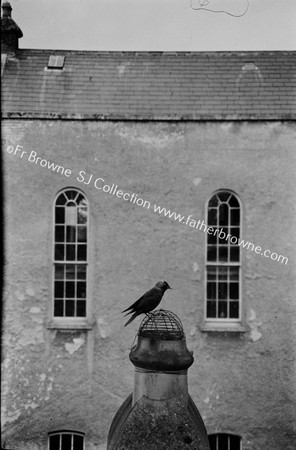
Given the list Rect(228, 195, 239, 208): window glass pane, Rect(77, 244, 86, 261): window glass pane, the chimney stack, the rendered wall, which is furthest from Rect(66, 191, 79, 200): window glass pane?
the chimney stack

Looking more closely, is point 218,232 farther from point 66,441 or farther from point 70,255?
point 66,441

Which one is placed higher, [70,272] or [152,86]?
[152,86]

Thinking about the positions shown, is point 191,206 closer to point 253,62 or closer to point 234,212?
point 234,212

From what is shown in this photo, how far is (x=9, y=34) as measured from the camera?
10.7 m

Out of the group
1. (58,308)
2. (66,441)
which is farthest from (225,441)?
(58,308)

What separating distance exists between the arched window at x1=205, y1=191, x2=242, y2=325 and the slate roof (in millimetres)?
1750

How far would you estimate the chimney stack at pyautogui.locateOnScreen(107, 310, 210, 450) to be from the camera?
4098 mm

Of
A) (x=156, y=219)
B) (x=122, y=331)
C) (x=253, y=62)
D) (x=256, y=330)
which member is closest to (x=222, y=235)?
(x=156, y=219)

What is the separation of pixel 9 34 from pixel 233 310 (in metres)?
7.46

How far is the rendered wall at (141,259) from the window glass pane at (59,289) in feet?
0.60

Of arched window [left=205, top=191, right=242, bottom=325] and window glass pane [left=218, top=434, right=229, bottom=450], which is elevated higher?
arched window [left=205, top=191, right=242, bottom=325]

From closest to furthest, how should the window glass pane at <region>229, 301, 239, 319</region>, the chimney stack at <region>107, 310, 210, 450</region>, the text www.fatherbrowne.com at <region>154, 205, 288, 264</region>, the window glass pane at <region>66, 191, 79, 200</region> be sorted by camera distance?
1. the chimney stack at <region>107, 310, 210, 450</region>
2. the text www.fatherbrowne.com at <region>154, 205, 288, 264</region>
3. the window glass pane at <region>229, 301, 239, 319</region>
4. the window glass pane at <region>66, 191, 79, 200</region>

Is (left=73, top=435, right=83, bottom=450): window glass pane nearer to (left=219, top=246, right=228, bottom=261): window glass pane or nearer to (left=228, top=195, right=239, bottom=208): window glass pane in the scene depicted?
(left=219, top=246, right=228, bottom=261): window glass pane

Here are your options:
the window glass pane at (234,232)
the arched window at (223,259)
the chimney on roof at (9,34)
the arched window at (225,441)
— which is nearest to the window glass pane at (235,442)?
the arched window at (225,441)
